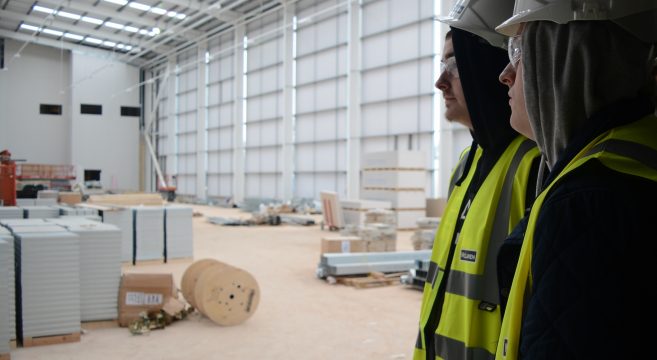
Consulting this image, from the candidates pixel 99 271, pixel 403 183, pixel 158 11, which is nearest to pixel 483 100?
pixel 99 271

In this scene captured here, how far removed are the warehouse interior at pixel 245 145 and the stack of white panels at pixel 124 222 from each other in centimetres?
3

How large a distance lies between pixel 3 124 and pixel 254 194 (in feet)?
61.8

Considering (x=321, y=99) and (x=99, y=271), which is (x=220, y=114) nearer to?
(x=321, y=99)

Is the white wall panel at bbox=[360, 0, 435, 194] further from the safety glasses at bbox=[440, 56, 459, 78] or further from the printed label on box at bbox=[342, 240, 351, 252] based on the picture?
the safety glasses at bbox=[440, 56, 459, 78]

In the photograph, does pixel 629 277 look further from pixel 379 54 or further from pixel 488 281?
pixel 379 54

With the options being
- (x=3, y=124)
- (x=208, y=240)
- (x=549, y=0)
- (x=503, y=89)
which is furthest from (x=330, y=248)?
(x=3, y=124)

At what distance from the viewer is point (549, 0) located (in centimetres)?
113

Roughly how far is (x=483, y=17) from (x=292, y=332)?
477 cm

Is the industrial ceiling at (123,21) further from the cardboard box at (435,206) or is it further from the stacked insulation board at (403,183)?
the cardboard box at (435,206)

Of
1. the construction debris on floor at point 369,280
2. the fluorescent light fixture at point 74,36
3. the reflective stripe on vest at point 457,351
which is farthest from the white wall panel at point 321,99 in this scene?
the reflective stripe on vest at point 457,351

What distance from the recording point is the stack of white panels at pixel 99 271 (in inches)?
246

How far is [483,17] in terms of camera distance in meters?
2.15

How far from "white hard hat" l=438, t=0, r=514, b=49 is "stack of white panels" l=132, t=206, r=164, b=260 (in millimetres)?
9271

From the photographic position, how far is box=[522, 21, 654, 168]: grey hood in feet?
3.60
